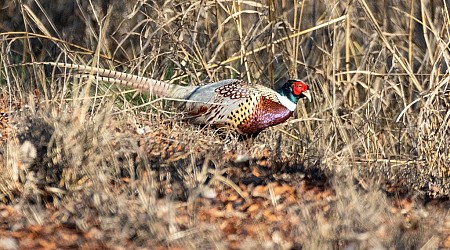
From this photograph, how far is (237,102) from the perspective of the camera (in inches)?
251

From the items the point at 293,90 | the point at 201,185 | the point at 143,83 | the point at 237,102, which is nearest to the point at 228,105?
the point at 237,102

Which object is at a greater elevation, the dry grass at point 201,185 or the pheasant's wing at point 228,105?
the dry grass at point 201,185

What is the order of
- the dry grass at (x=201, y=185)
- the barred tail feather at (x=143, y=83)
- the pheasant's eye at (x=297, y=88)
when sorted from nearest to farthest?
the dry grass at (x=201, y=185)
the barred tail feather at (x=143, y=83)
the pheasant's eye at (x=297, y=88)

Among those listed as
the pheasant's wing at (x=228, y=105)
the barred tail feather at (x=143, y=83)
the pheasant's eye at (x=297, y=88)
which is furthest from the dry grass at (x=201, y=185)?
the pheasant's eye at (x=297, y=88)

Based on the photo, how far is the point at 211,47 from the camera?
26.0 ft

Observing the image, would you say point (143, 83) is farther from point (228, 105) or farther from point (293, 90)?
point (293, 90)

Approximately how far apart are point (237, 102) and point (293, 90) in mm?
474

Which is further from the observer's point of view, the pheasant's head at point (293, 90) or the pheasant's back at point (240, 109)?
the pheasant's head at point (293, 90)

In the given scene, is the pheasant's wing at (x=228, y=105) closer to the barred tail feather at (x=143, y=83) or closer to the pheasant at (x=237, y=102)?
the pheasant at (x=237, y=102)

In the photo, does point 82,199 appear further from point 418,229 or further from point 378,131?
point 378,131

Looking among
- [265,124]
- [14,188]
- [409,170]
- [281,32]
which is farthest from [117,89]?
[14,188]

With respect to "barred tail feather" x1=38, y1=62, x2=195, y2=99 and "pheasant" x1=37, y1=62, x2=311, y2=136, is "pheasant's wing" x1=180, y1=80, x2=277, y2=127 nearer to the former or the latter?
"pheasant" x1=37, y1=62, x2=311, y2=136

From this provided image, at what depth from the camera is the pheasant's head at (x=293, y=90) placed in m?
6.60

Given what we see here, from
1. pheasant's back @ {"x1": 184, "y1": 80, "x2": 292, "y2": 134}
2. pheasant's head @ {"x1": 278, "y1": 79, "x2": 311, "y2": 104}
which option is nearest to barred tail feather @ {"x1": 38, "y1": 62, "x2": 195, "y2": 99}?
pheasant's back @ {"x1": 184, "y1": 80, "x2": 292, "y2": 134}
